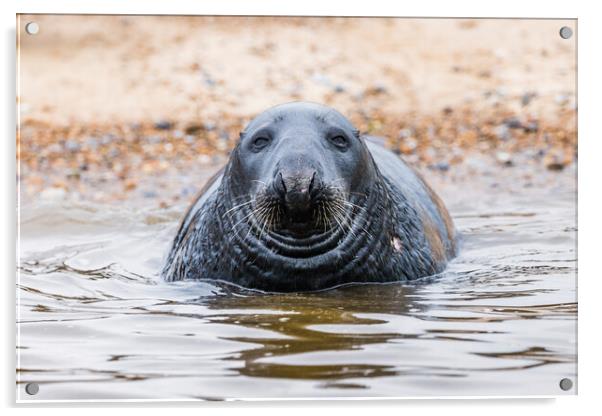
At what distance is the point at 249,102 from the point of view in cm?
1118

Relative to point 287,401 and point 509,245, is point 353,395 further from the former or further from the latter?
point 509,245

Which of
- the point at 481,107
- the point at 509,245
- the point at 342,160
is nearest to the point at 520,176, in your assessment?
the point at 481,107

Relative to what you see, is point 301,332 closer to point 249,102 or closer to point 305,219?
point 305,219

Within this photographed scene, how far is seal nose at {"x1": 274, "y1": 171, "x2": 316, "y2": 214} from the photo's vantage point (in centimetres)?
714

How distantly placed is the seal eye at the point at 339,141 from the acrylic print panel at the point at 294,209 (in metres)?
0.03

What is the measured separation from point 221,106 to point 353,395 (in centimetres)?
582

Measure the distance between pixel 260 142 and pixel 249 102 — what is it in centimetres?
345

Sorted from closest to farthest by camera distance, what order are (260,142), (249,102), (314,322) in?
(314,322), (260,142), (249,102)

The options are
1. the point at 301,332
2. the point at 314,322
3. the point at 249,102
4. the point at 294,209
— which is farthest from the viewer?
the point at 249,102

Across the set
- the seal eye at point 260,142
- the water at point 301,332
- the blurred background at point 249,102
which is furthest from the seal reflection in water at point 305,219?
the blurred background at point 249,102

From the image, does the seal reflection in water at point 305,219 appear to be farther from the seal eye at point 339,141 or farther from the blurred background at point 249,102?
the blurred background at point 249,102

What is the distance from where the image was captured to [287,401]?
19.8ft

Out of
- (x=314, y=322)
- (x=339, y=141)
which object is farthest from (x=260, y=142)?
(x=314, y=322)
